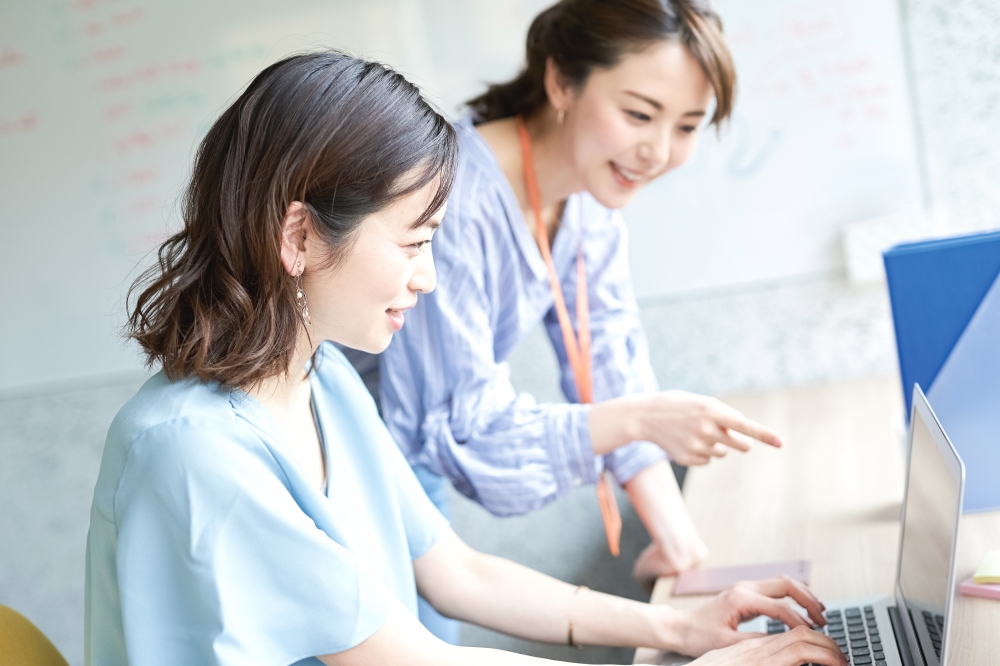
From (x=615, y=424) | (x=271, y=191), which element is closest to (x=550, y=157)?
(x=615, y=424)

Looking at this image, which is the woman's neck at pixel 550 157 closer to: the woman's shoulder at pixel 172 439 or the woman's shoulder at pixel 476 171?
→ the woman's shoulder at pixel 476 171

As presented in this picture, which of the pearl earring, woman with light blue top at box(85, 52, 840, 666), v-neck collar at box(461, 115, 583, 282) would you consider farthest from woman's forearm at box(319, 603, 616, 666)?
v-neck collar at box(461, 115, 583, 282)

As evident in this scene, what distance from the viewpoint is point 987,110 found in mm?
1883

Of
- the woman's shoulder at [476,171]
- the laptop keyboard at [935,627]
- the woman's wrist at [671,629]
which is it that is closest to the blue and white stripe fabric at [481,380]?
the woman's shoulder at [476,171]

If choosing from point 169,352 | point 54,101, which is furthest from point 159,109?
point 169,352

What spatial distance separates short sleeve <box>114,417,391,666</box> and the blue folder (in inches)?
25.7

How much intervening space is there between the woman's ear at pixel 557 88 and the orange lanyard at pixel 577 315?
73mm

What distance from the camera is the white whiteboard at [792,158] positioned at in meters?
1.91

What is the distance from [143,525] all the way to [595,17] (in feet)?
2.83

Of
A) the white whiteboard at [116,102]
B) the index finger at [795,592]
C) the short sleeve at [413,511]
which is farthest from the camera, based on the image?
the white whiteboard at [116,102]

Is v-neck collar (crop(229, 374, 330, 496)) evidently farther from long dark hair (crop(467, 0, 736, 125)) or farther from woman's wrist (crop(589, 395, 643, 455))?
long dark hair (crop(467, 0, 736, 125))

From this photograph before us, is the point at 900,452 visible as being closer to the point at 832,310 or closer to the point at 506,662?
the point at 832,310

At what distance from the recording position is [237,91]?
215cm

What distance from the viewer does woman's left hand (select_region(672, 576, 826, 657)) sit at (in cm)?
88
